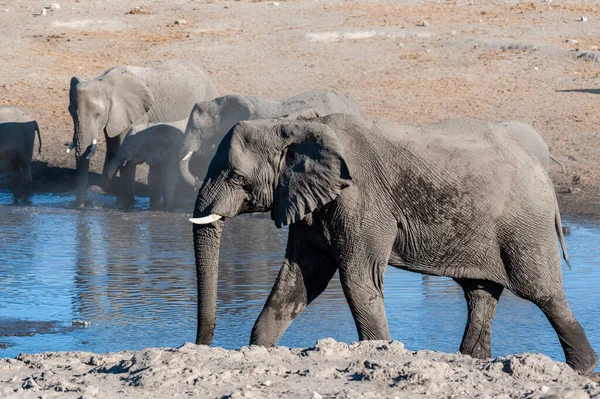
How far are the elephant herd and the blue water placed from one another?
34.8 inches

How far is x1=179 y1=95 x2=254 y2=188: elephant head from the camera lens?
12445mm

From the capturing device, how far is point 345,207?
18.2 ft

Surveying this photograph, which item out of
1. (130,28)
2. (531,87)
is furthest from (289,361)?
(130,28)

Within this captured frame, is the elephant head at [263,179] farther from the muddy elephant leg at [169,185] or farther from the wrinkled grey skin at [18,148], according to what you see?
the wrinkled grey skin at [18,148]

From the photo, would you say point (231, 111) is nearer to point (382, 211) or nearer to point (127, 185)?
point (127, 185)

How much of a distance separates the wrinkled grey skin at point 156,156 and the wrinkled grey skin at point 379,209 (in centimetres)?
657

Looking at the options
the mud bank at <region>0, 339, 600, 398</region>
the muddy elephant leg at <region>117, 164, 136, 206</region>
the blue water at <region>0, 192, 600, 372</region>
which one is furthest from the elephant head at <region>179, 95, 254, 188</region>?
the mud bank at <region>0, 339, 600, 398</region>

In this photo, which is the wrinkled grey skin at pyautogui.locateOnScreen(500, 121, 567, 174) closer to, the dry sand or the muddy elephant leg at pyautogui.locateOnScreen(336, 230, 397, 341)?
the dry sand

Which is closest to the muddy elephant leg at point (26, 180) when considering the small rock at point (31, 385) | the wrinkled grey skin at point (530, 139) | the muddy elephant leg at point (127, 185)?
the muddy elephant leg at point (127, 185)

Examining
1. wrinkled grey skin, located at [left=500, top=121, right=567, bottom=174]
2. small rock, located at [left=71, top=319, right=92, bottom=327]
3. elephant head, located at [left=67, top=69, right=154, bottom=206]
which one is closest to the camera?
small rock, located at [left=71, top=319, right=92, bottom=327]

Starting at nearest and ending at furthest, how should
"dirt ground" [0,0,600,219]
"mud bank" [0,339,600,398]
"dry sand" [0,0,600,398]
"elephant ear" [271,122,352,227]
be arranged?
"mud bank" [0,339,600,398] → "elephant ear" [271,122,352,227] → "dry sand" [0,0,600,398] → "dirt ground" [0,0,600,219]

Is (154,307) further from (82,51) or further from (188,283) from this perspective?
(82,51)

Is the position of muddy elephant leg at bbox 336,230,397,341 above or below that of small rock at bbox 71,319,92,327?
above

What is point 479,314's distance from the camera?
602cm
